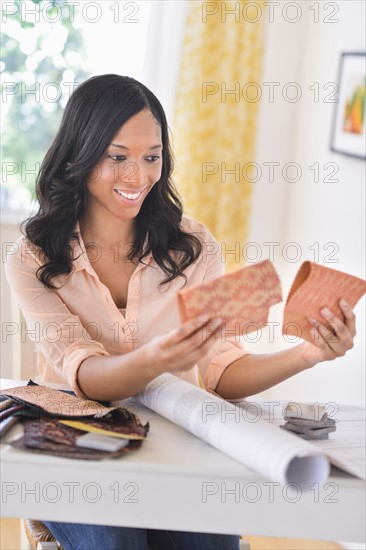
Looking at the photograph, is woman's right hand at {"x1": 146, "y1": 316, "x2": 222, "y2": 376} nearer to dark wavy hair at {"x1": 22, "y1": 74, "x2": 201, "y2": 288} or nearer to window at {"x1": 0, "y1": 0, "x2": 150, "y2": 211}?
dark wavy hair at {"x1": 22, "y1": 74, "x2": 201, "y2": 288}

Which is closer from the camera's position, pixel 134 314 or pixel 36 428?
pixel 36 428

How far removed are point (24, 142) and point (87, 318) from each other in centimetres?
183

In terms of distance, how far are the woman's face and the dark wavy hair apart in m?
0.02

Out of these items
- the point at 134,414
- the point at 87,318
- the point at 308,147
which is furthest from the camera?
the point at 308,147

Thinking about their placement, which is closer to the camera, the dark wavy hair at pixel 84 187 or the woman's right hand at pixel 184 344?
the woman's right hand at pixel 184 344

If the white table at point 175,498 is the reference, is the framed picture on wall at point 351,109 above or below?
above

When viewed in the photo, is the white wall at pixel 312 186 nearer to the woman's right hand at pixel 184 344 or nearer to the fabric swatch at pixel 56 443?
the woman's right hand at pixel 184 344

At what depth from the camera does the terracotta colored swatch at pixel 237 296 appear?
129cm

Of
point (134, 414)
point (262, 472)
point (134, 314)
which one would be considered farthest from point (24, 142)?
point (262, 472)

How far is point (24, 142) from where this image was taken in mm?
3451

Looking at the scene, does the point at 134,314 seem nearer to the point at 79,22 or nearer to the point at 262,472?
the point at 262,472

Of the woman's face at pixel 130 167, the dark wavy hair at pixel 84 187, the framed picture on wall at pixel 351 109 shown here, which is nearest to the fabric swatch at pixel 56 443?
the dark wavy hair at pixel 84 187

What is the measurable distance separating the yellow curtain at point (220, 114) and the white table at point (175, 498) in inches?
89.4

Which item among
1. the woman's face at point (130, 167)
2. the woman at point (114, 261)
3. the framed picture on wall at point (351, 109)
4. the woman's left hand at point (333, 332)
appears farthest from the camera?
the framed picture on wall at point (351, 109)
